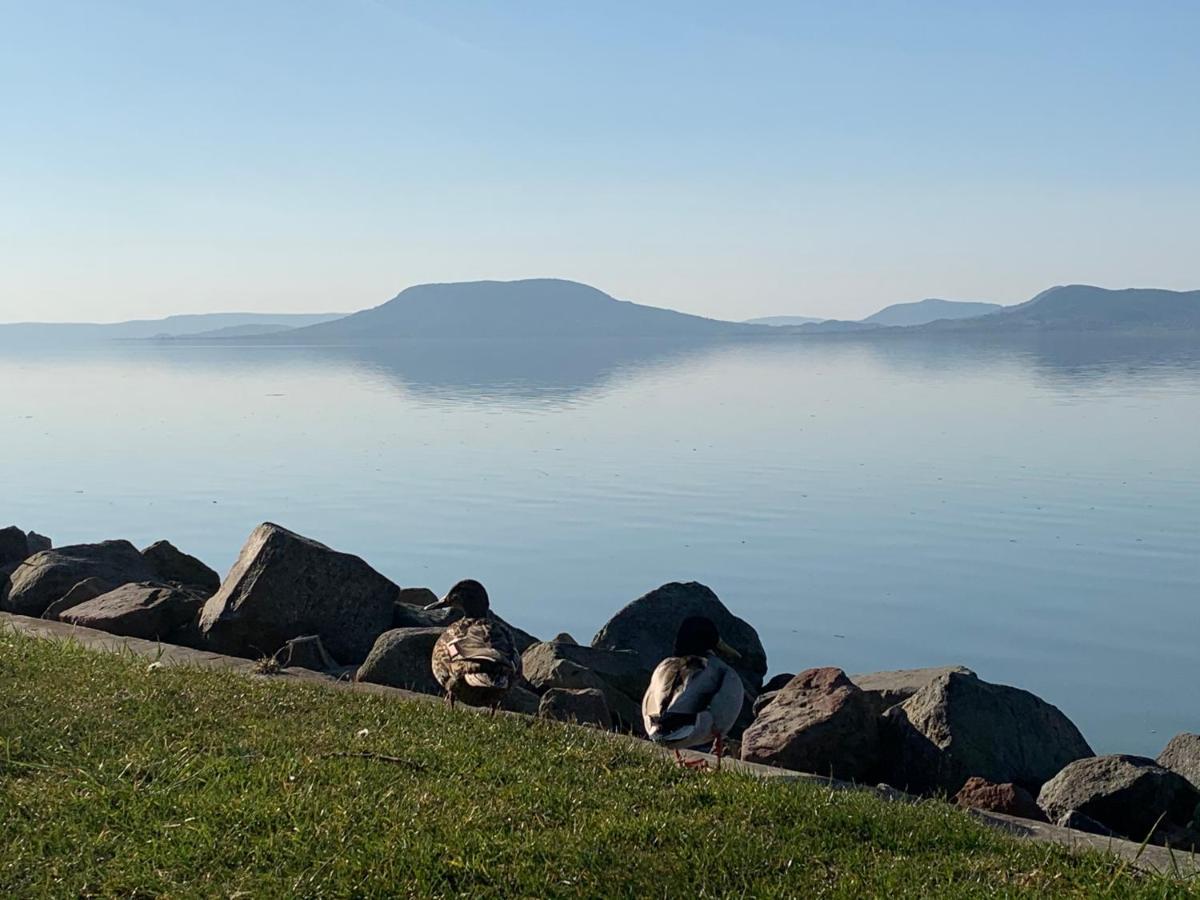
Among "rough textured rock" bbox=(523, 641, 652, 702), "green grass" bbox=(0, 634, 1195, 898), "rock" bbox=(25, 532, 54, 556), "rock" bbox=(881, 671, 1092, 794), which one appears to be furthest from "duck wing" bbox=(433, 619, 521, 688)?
"rock" bbox=(25, 532, 54, 556)

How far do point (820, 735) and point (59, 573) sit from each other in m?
10.8

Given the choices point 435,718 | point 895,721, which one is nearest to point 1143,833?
point 895,721

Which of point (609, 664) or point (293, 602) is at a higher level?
point (293, 602)

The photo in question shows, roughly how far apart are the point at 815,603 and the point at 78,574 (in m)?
14.0

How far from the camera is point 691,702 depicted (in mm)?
9891

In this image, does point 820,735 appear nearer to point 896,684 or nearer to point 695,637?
point 695,637

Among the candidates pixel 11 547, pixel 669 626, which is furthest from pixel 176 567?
pixel 669 626

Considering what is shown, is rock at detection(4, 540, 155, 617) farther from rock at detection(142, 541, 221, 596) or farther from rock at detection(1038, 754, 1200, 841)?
rock at detection(1038, 754, 1200, 841)

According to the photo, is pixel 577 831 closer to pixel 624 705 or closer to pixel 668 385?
pixel 624 705

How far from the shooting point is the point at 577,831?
25.1 feet

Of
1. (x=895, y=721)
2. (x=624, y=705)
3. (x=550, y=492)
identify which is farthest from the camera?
(x=550, y=492)

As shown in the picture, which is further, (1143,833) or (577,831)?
(1143,833)

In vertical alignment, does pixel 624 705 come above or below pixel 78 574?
below

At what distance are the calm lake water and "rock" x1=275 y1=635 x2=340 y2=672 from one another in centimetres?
966
